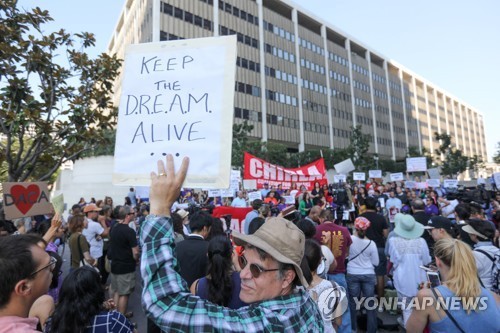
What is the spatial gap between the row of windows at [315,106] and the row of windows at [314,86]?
2255 mm

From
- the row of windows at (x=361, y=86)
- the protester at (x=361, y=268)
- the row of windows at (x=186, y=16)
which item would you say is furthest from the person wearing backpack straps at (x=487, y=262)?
the row of windows at (x=361, y=86)

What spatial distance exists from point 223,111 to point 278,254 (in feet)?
2.86

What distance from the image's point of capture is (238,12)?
4141 centimetres

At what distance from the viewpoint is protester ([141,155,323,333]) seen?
1.21 metres

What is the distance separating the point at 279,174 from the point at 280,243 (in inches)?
444

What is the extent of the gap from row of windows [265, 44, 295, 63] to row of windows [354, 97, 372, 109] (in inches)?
666

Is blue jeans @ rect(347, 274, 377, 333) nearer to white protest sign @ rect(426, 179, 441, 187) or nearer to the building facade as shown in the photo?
white protest sign @ rect(426, 179, 441, 187)

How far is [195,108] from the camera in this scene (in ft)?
6.29

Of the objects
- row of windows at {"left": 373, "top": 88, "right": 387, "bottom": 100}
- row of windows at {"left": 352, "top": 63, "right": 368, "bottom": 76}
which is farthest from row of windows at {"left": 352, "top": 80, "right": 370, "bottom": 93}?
row of windows at {"left": 373, "top": 88, "right": 387, "bottom": 100}

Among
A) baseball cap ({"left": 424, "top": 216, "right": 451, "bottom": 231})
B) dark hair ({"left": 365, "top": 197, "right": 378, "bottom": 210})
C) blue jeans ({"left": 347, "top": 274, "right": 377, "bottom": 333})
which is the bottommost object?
blue jeans ({"left": 347, "top": 274, "right": 377, "bottom": 333})

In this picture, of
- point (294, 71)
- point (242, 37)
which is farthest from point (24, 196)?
point (294, 71)

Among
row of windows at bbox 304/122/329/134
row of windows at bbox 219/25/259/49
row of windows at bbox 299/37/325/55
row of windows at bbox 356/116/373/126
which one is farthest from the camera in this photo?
row of windows at bbox 356/116/373/126

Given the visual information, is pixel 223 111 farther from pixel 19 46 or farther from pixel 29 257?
pixel 19 46

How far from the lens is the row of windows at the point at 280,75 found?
43.5 m
